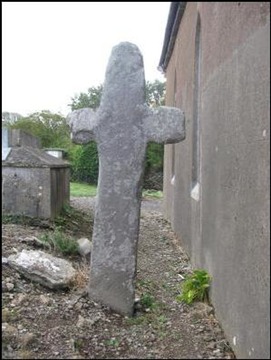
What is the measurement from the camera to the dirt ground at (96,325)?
426 centimetres

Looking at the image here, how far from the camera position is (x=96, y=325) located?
4.92 m

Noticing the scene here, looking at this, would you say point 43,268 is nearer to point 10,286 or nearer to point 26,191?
point 10,286

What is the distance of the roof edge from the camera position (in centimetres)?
1018

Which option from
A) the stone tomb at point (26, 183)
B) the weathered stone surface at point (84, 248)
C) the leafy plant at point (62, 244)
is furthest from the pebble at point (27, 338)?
the stone tomb at point (26, 183)

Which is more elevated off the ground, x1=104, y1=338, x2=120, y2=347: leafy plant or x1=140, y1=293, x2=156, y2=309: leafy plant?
x1=140, y1=293, x2=156, y2=309: leafy plant

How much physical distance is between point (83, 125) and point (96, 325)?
1940 millimetres

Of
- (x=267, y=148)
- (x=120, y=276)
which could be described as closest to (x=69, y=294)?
(x=120, y=276)

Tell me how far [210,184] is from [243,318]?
7.26 ft

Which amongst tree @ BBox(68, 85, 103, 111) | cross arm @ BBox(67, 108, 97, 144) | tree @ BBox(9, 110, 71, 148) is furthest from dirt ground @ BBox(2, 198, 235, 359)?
tree @ BBox(68, 85, 103, 111)

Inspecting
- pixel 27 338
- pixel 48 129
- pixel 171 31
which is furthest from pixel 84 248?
pixel 48 129

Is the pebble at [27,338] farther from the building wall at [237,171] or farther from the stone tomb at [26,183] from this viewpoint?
the stone tomb at [26,183]

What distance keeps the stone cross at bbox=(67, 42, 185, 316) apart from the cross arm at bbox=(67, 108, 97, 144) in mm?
13

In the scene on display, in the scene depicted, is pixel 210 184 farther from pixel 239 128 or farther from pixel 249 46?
pixel 249 46

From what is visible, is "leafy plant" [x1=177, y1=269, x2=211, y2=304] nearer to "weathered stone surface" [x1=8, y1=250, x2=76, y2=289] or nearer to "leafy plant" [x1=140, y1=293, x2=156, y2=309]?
"leafy plant" [x1=140, y1=293, x2=156, y2=309]
